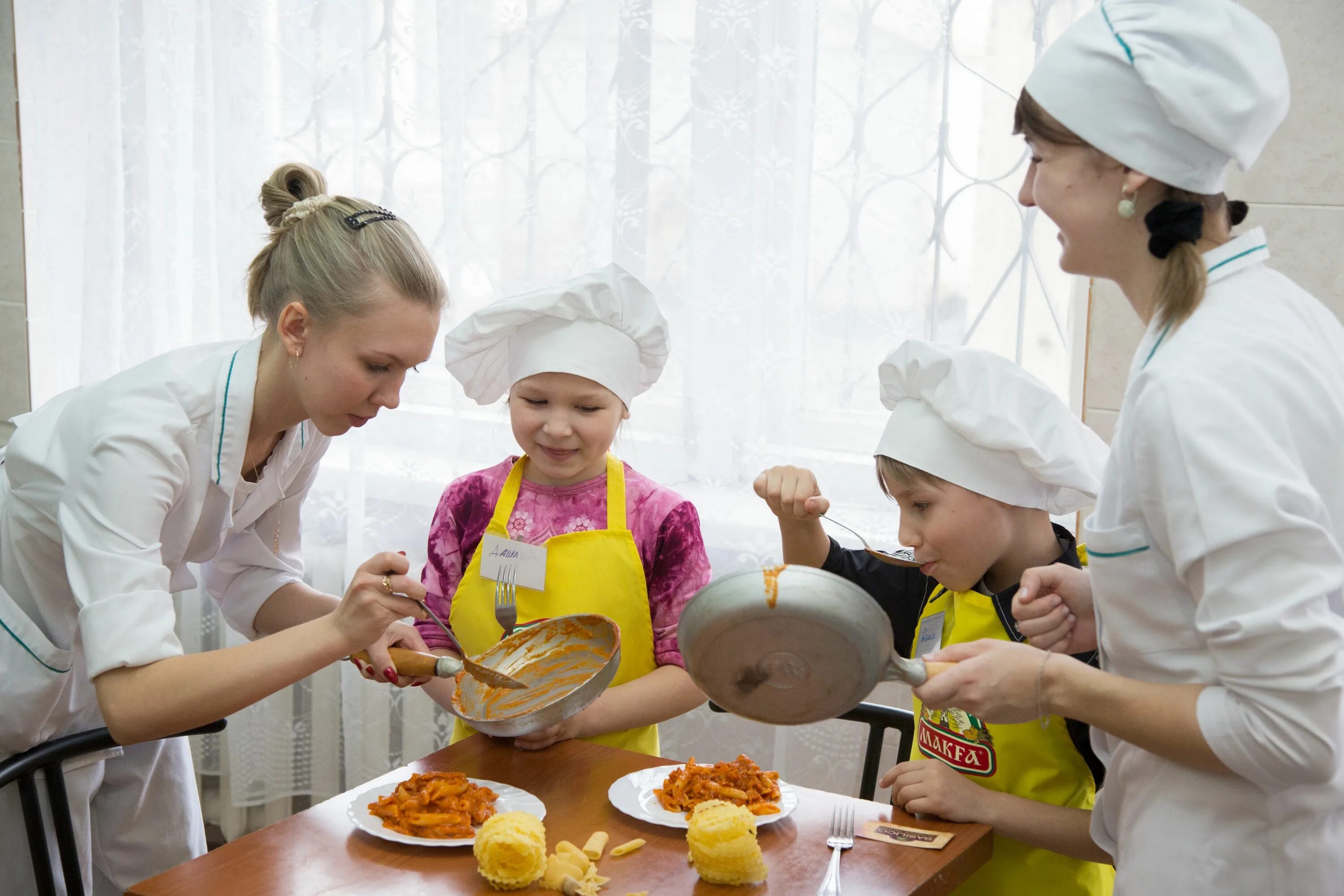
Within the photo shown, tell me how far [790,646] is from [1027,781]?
1.67 feet

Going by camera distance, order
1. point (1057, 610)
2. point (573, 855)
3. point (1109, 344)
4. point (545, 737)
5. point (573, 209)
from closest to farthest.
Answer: point (573, 855)
point (1057, 610)
point (545, 737)
point (1109, 344)
point (573, 209)

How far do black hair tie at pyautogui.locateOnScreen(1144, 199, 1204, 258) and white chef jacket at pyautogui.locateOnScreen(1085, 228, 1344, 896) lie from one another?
0.04 meters

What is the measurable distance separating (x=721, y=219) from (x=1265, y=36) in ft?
4.35

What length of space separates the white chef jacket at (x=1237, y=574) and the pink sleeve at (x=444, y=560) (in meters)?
1.02

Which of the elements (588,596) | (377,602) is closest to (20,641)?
(377,602)

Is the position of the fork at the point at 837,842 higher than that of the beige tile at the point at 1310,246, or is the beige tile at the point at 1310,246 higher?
the beige tile at the point at 1310,246

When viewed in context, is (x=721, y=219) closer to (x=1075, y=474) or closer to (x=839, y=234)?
(x=839, y=234)

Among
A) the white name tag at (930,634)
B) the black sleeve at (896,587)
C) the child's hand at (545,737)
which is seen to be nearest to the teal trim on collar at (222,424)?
the child's hand at (545,737)

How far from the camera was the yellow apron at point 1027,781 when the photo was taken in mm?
1415

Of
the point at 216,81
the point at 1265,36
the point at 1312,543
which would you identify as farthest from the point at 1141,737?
the point at 216,81

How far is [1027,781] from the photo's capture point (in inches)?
55.7

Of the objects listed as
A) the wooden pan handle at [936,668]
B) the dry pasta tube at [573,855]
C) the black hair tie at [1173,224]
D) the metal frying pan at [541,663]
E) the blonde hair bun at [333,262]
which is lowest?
the dry pasta tube at [573,855]

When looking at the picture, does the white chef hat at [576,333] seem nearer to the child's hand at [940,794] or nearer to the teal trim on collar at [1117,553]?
the child's hand at [940,794]

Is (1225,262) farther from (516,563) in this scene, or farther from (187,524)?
(187,524)
